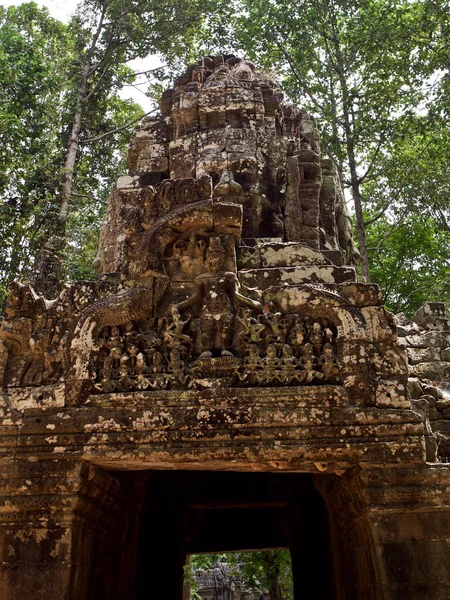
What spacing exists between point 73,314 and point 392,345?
2.75 meters

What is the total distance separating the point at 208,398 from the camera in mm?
4535

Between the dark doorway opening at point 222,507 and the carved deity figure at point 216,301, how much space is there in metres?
2.82

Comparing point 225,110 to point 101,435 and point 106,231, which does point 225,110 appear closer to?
point 106,231

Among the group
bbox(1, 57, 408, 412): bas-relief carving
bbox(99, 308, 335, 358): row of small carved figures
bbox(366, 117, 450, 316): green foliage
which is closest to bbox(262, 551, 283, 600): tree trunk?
bbox(366, 117, 450, 316): green foliage

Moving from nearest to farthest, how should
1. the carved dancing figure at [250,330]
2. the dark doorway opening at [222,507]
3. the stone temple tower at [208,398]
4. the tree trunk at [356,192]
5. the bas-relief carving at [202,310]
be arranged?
the stone temple tower at [208,398] < the bas-relief carving at [202,310] < the carved dancing figure at [250,330] < the dark doorway opening at [222,507] < the tree trunk at [356,192]

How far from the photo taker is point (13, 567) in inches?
167

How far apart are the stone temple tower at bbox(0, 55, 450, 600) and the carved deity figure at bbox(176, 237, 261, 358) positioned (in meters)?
0.02

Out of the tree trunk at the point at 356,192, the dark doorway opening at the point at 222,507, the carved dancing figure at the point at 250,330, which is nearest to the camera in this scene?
the carved dancing figure at the point at 250,330

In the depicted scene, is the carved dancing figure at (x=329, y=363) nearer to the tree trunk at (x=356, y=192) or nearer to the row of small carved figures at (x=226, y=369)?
the row of small carved figures at (x=226, y=369)

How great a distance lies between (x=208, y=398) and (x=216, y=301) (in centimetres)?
87

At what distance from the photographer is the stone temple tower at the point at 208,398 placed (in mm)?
4246

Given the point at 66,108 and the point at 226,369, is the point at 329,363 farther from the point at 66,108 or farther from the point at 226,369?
the point at 66,108

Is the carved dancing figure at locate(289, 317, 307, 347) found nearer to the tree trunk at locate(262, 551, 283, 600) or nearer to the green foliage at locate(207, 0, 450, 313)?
the green foliage at locate(207, 0, 450, 313)

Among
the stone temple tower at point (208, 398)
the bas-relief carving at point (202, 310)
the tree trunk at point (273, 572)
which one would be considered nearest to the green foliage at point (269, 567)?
the tree trunk at point (273, 572)
